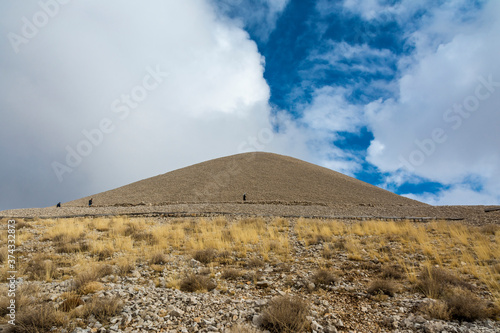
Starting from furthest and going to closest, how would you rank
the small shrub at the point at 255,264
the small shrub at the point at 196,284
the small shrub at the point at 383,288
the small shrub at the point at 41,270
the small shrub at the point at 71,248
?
the small shrub at the point at 71,248, the small shrub at the point at 255,264, the small shrub at the point at 41,270, the small shrub at the point at 196,284, the small shrub at the point at 383,288

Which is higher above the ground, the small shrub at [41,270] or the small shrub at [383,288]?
the small shrub at [383,288]

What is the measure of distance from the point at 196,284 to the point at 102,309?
2204 mm

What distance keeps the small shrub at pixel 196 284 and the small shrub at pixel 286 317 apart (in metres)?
2.16

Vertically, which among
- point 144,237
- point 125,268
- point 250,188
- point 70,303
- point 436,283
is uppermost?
point 250,188

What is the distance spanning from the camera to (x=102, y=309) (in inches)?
202

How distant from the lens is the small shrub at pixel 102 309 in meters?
5.06

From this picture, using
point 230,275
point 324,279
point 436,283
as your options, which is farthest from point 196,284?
point 436,283

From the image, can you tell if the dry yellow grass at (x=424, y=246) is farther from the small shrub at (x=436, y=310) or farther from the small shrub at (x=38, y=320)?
the small shrub at (x=38, y=320)

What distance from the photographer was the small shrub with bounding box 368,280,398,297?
20.7ft

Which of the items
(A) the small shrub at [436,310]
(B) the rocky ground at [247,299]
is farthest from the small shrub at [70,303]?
(A) the small shrub at [436,310]

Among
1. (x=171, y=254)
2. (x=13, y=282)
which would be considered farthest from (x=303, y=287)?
(x=13, y=282)

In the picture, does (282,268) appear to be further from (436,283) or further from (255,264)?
(436,283)

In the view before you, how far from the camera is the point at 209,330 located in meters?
4.71

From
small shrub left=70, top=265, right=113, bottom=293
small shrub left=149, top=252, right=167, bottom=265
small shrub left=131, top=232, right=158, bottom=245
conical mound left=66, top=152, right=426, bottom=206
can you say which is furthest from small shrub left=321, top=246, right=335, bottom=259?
conical mound left=66, top=152, right=426, bottom=206
